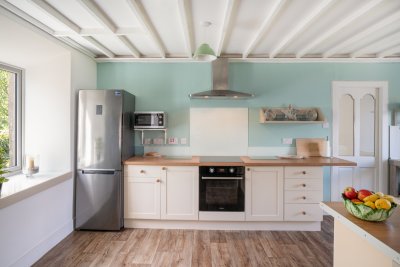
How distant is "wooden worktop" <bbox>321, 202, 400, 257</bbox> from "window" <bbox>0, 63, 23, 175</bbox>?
344cm

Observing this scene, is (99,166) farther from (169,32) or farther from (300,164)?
(300,164)

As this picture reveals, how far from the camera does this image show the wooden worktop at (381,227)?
3.44 feet

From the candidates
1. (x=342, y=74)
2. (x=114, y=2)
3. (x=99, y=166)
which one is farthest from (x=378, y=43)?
(x=99, y=166)

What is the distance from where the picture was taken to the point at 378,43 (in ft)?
9.46

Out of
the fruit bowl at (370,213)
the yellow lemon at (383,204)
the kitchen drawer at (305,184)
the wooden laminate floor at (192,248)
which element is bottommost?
the wooden laminate floor at (192,248)

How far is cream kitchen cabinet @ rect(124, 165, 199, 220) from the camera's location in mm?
2982

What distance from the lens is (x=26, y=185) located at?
7.49 ft

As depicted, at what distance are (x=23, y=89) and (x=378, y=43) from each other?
456cm

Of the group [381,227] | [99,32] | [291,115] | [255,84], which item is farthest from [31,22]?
[291,115]

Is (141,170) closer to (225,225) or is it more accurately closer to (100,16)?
(225,225)

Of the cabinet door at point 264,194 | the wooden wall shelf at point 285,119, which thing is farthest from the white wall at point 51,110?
the wooden wall shelf at point 285,119

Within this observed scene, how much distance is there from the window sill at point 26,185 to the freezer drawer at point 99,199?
0.24 meters

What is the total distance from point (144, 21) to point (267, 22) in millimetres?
1224

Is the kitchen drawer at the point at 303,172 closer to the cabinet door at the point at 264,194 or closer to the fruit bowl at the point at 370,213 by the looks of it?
the cabinet door at the point at 264,194
